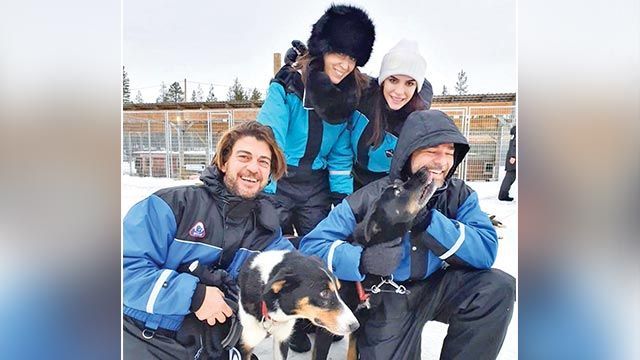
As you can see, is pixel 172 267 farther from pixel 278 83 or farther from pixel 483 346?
pixel 483 346

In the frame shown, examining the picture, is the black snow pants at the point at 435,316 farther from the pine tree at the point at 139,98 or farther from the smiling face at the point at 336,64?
the pine tree at the point at 139,98

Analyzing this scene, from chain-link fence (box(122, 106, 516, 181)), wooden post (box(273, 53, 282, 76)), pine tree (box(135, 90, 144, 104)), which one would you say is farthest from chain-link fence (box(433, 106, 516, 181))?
pine tree (box(135, 90, 144, 104))

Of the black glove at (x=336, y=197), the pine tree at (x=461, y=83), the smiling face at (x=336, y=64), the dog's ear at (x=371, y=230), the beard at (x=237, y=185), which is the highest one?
the smiling face at (x=336, y=64)

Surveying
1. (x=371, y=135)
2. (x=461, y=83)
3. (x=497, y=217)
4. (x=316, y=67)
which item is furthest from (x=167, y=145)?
(x=497, y=217)

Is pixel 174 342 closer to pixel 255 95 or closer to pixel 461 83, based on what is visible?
pixel 255 95

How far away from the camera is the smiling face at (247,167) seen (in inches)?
57.9

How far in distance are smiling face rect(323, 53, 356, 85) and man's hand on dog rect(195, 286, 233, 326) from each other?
832mm

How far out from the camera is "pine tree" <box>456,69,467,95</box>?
57.8 inches

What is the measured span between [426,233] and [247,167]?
0.67 meters

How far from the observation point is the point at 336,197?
1527 millimetres

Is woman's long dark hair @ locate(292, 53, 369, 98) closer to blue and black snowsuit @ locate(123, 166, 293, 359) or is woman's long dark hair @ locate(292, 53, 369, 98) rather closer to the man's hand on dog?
blue and black snowsuit @ locate(123, 166, 293, 359)

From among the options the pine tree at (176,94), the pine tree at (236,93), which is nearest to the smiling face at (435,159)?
the pine tree at (236,93)

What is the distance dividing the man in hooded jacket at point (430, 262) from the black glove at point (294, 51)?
17.4 inches
